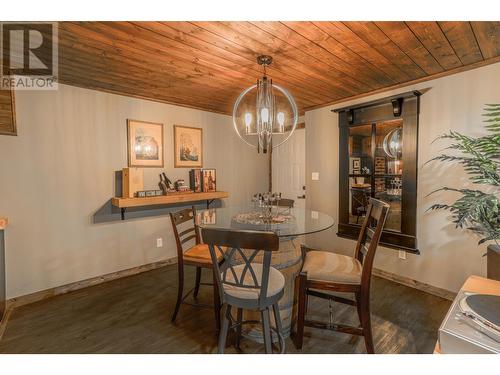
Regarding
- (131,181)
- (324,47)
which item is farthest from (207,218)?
(324,47)

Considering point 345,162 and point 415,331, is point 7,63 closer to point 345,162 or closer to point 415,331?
point 345,162

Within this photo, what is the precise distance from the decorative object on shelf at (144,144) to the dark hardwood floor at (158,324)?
1.50 meters

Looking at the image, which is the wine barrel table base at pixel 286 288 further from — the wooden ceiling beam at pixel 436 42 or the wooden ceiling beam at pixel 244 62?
the wooden ceiling beam at pixel 436 42

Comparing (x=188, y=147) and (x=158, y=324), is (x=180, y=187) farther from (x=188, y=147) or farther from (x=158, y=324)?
(x=158, y=324)

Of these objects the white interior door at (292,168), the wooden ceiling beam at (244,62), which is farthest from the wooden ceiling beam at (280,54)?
the white interior door at (292,168)

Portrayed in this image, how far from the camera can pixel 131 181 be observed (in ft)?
10.00

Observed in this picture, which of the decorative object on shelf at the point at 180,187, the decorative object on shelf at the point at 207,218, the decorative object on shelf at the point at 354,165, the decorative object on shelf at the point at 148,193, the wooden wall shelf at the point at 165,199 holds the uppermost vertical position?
the decorative object on shelf at the point at 354,165

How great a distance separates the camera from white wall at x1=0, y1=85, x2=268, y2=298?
97.4 inches

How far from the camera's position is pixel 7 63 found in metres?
2.24

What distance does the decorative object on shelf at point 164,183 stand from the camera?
133 inches

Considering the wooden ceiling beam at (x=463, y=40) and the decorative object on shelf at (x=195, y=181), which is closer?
the wooden ceiling beam at (x=463, y=40)

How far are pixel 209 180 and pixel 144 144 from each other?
1.03 meters

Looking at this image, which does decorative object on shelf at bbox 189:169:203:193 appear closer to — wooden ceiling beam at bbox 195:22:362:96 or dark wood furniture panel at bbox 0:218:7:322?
wooden ceiling beam at bbox 195:22:362:96

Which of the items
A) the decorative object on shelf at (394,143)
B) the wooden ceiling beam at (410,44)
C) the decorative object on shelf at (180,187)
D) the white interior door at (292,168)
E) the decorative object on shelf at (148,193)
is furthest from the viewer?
the white interior door at (292,168)
